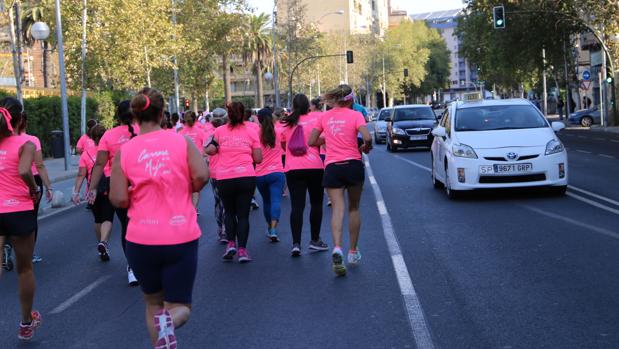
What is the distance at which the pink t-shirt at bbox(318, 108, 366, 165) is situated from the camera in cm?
838

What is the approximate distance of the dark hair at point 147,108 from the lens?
14.9ft

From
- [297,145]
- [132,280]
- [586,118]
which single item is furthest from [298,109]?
[586,118]

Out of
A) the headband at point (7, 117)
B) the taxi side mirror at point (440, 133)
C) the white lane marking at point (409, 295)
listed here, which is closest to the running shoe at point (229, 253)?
the white lane marking at point (409, 295)

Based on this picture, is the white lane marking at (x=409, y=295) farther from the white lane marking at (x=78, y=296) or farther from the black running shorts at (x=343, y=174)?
the white lane marking at (x=78, y=296)

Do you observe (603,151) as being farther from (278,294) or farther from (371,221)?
(278,294)

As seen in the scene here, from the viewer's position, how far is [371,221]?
39.8ft

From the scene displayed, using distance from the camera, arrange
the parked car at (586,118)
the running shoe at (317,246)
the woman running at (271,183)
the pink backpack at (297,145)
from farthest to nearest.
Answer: the parked car at (586,118)
the woman running at (271,183)
the running shoe at (317,246)
the pink backpack at (297,145)

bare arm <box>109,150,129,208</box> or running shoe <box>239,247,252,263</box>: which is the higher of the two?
bare arm <box>109,150,129,208</box>

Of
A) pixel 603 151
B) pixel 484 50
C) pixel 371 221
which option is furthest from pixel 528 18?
pixel 371 221

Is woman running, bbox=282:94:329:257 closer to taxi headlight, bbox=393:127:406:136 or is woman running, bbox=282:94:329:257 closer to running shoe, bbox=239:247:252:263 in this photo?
→ running shoe, bbox=239:247:252:263

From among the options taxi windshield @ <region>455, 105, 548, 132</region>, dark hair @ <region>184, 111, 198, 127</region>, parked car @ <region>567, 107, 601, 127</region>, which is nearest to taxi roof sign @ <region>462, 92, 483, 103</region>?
taxi windshield @ <region>455, 105, 548, 132</region>

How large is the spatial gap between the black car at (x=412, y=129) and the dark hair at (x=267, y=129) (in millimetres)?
19696

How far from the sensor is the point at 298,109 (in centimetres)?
1011

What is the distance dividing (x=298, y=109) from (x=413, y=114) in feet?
71.6
